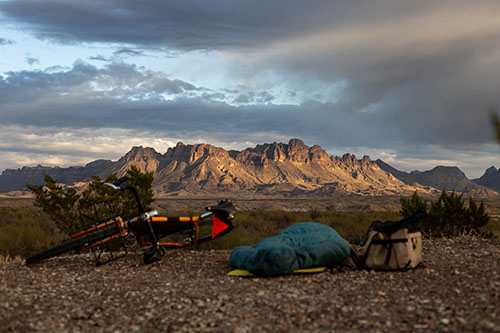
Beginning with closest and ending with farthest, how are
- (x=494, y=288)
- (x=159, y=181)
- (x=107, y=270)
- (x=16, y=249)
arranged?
(x=494, y=288), (x=107, y=270), (x=16, y=249), (x=159, y=181)

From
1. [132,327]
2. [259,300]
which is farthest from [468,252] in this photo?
[132,327]

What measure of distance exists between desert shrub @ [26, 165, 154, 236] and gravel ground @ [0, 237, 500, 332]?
3598 millimetres

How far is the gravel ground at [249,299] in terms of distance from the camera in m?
5.59

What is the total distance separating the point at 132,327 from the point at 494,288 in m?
5.29

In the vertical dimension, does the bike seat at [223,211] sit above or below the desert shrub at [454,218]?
above

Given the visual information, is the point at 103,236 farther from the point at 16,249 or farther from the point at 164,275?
the point at 16,249

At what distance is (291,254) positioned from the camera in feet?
27.6

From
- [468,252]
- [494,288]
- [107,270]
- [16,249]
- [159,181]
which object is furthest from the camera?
[159,181]

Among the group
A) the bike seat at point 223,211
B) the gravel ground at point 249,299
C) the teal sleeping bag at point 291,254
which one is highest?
the bike seat at point 223,211

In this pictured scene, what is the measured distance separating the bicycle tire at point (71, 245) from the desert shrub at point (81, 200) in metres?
2.56

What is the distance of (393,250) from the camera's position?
830cm

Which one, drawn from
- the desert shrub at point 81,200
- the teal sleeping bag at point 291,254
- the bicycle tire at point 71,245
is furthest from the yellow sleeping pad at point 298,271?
the desert shrub at point 81,200

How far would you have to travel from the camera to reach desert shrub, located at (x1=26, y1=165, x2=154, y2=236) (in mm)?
13062

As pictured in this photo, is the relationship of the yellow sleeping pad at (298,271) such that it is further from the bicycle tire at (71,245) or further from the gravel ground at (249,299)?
the bicycle tire at (71,245)
